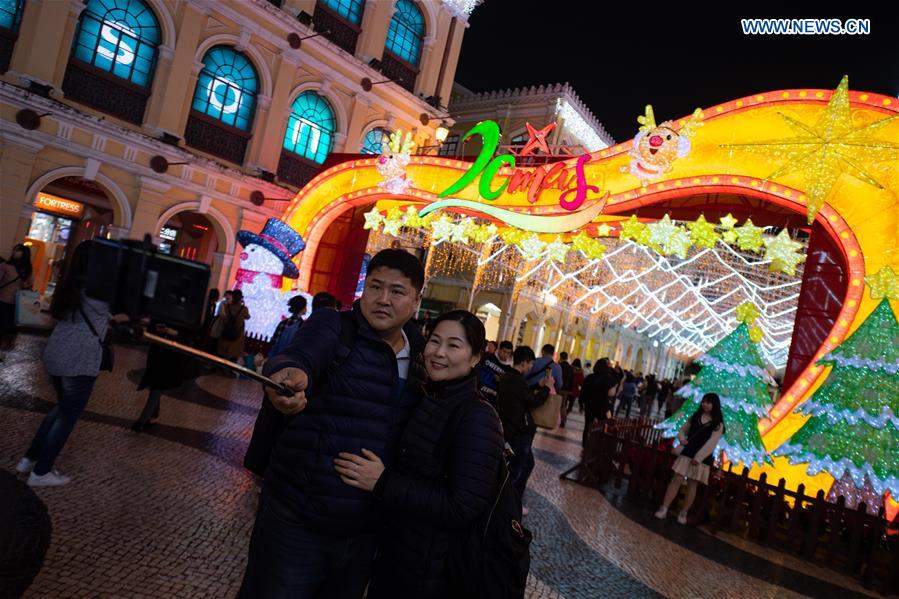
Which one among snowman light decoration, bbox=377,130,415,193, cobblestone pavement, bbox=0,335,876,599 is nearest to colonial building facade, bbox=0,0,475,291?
snowman light decoration, bbox=377,130,415,193

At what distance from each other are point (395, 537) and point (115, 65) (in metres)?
16.5

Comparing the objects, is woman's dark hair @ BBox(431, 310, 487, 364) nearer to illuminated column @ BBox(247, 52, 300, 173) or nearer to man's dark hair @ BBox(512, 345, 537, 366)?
man's dark hair @ BBox(512, 345, 537, 366)

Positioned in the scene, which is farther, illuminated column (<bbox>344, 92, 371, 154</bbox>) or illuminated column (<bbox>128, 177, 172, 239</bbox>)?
illuminated column (<bbox>344, 92, 371, 154</bbox>)

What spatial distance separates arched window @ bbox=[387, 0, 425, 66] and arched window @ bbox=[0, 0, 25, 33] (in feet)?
36.6

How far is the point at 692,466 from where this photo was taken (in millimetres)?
7062

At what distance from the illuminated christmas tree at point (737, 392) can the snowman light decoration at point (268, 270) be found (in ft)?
29.8

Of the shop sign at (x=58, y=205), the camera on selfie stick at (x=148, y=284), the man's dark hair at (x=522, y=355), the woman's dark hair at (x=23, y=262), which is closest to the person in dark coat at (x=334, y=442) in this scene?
the camera on selfie stick at (x=148, y=284)

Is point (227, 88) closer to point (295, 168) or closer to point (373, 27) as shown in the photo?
point (295, 168)

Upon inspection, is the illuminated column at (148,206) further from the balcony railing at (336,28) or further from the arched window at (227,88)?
the balcony railing at (336,28)

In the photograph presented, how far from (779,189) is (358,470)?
26.4ft

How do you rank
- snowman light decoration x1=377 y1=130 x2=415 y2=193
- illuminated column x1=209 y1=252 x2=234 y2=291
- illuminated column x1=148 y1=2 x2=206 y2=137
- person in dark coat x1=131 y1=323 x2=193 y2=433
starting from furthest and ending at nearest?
1. illuminated column x1=209 y1=252 x2=234 y2=291
2. illuminated column x1=148 y1=2 x2=206 y2=137
3. snowman light decoration x1=377 y1=130 x2=415 y2=193
4. person in dark coat x1=131 y1=323 x2=193 y2=433

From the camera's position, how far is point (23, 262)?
966 centimetres

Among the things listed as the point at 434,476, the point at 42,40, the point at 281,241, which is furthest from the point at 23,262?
the point at 434,476

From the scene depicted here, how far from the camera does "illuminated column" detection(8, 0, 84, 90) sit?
12.7 meters
